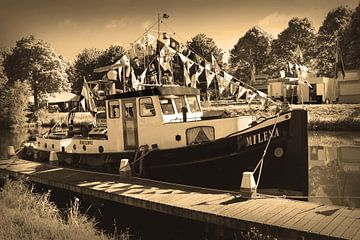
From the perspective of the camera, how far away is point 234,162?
264 inches

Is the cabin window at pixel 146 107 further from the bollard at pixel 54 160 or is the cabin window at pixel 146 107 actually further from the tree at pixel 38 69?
the tree at pixel 38 69

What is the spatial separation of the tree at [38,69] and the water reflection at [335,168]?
73.1 ft

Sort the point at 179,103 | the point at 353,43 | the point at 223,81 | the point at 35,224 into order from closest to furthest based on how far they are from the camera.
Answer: the point at 35,224, the point at 223,81, the point at 179,103, the point at 353,43

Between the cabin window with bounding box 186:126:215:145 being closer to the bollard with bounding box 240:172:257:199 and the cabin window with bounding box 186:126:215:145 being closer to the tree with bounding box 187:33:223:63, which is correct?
the bollard with bounding box 240:172:257:199

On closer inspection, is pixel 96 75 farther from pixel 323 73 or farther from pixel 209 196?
pixel 209 196

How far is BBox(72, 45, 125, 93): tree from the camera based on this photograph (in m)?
33.3

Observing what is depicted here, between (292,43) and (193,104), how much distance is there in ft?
94.1

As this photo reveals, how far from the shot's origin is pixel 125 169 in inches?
284

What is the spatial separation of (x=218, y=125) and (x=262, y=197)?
80.6 inches

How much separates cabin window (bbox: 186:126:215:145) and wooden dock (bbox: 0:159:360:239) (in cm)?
105

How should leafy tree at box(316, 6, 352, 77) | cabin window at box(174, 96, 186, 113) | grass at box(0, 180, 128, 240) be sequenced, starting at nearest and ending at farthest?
grass at box(0, 180, 128, 240), cabin window at box(174, 96, 186, 113), leafy tree at box(316, 6, 352, 77)

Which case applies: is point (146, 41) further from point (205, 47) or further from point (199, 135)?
point (205, 47)

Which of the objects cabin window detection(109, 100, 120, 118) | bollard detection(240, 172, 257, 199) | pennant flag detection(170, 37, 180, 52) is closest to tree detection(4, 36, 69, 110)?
pennant flag detection(170, 37, 180, 52)

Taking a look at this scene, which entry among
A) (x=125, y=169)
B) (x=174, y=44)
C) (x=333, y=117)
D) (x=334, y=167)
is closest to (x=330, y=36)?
(x=333, y=117)
